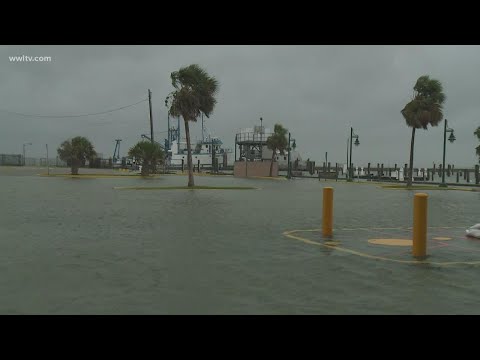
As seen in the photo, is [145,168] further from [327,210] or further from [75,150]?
[327,210]

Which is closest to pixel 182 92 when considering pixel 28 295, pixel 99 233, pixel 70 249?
pixel 99 233

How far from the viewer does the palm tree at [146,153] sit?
47719 mm

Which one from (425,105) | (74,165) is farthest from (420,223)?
(74,165)

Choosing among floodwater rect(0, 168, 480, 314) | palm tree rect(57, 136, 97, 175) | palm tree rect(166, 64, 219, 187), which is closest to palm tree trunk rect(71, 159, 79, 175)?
palm tree rect(57, 136, 97, 175)

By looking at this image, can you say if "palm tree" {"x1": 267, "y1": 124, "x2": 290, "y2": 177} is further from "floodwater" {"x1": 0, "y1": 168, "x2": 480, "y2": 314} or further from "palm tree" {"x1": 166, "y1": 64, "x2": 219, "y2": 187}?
"floodwater" {"x1": 0, "y1": 168, "x2": 480, "y2": 314}

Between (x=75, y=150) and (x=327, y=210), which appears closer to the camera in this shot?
(x=327, y=210)

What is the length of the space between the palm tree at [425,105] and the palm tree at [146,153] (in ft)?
75.4

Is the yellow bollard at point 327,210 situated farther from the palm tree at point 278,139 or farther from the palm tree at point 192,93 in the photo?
the palm tree at point 278,139

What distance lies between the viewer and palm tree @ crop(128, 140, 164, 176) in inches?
1879

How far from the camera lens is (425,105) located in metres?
36.7

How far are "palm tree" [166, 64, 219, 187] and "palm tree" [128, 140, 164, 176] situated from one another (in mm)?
18208

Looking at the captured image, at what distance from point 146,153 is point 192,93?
64.3ft
